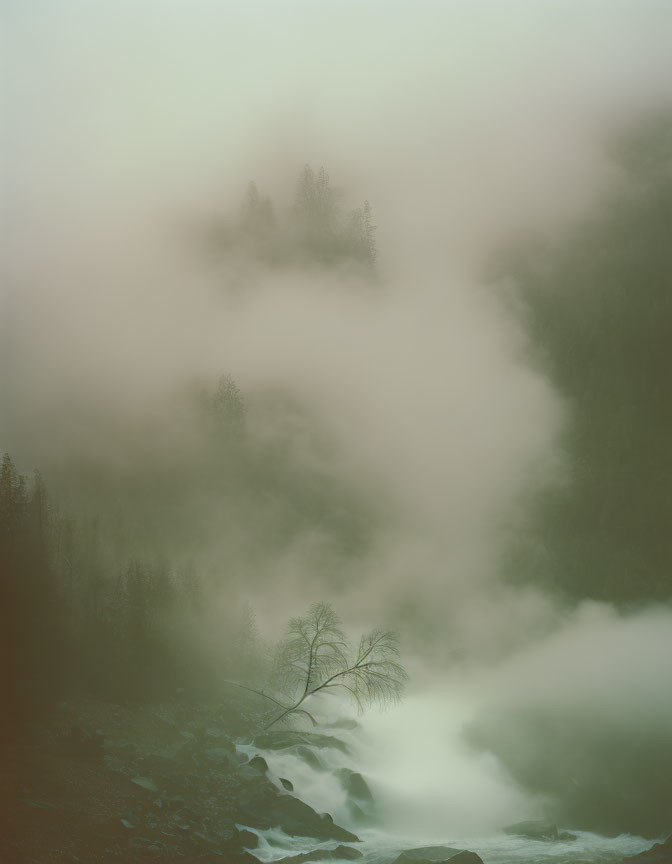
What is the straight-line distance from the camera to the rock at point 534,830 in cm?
5428

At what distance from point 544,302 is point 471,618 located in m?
72.4

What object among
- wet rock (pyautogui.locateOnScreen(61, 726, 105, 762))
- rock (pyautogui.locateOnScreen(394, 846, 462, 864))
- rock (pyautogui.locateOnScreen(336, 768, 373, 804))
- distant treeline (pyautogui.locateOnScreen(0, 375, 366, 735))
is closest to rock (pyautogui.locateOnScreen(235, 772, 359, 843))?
rock (pyautogui.locateOnScreen(394, 846, 462, 864))

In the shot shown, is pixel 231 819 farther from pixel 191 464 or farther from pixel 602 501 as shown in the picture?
pixel 602 501

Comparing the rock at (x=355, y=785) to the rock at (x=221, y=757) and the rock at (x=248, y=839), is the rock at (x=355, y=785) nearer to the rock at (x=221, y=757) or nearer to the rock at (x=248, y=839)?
the rock at (x=221, y=757)

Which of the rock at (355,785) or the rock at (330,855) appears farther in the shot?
the rock at (355,785)

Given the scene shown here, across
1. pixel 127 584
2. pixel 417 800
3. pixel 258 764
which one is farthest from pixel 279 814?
pixel 127 584

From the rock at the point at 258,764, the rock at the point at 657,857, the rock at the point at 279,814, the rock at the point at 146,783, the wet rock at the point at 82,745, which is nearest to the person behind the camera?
the rock at the point at 657,857

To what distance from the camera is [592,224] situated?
170 meters

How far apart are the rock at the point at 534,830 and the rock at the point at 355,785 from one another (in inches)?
402

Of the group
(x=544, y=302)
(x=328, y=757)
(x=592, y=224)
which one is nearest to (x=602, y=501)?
(x=544, y=302)

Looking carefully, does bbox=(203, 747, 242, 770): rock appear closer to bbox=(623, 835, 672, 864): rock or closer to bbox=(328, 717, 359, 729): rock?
bbox=(328, 717, 359, 729): rock

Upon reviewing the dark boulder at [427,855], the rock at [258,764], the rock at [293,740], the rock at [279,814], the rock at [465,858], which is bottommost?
the rock at [465,858]

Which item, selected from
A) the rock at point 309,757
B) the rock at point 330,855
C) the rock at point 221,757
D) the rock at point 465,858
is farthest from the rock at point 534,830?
the rock at point 221,757

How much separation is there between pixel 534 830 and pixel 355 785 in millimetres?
13169
